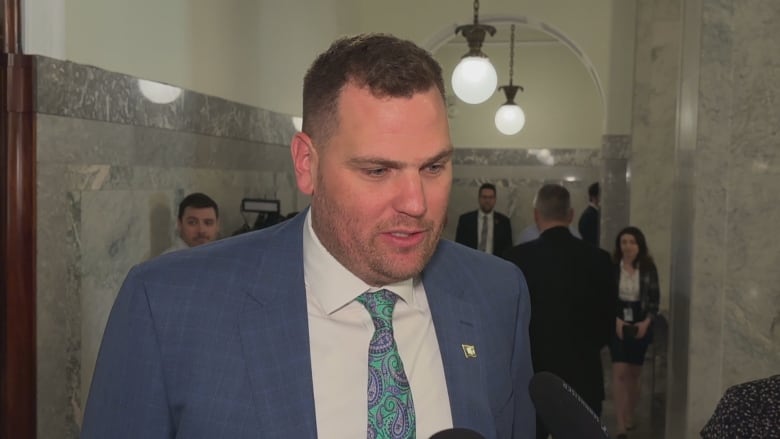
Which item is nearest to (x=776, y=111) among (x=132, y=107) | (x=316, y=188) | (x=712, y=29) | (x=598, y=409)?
(x=712, y=29)

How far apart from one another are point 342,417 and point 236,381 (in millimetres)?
200

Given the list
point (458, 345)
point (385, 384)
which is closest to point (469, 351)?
point (458, 345)

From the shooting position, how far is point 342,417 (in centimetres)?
136

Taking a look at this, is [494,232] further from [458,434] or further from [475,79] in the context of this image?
[458,434]

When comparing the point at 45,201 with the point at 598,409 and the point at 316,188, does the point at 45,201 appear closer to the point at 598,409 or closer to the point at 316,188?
the point at 316,188

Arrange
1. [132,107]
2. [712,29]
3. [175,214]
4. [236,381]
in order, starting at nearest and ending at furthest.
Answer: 1. [236,381]
2. [712,29]
3. [132,107]
4. [175,214]

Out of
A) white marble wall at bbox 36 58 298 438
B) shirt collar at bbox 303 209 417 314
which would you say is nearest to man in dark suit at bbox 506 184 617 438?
white marble wall at bbox 36 58 298 438

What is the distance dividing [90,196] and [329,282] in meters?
2.36

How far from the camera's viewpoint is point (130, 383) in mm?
1301

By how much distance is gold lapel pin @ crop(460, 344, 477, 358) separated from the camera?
1504 mm

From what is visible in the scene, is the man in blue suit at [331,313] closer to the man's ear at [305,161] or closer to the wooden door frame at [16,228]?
the man's ear at [305,161]

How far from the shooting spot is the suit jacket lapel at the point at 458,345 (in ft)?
4.73

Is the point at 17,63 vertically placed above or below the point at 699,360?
above

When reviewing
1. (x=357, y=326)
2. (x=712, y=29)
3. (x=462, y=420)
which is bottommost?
(x=462, y=420)
